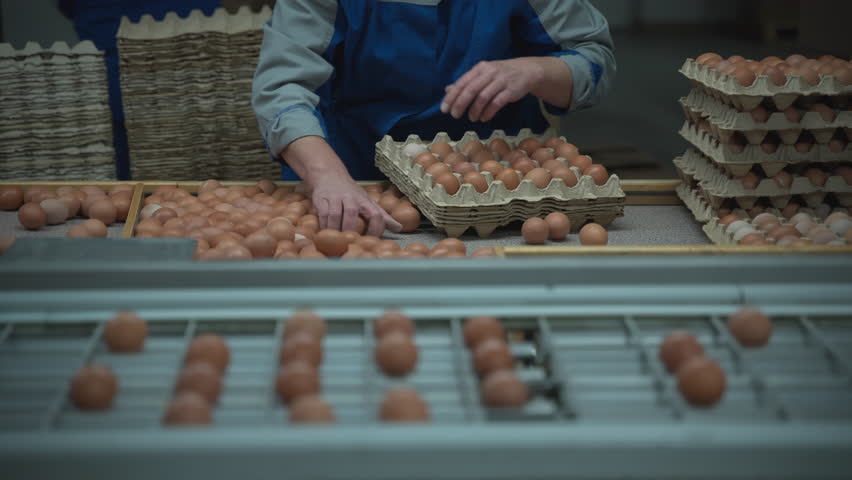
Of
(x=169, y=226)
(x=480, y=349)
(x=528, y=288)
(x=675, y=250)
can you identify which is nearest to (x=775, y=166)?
(x=675, y=250)

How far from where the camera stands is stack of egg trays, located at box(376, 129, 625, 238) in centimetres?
173

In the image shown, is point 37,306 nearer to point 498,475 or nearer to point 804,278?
point 498,475

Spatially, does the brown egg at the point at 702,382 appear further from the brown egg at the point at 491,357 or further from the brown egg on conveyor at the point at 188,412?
the brown egg on conveyor at the point at 188,412

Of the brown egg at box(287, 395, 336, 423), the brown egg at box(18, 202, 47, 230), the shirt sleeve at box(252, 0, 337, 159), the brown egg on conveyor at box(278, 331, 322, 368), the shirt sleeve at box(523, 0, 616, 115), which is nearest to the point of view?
the brown egg at box(287, 395, 336, 423)

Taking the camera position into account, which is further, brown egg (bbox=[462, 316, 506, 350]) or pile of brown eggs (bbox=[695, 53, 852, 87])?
pile of brown eggs (bbox=[695, 53, 852, 87])

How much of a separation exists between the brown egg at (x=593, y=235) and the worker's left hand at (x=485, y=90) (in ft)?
1.30

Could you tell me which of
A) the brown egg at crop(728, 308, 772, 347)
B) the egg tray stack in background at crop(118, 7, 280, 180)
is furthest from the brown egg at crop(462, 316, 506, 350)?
the egg tray stack in background at crop(118, 7, 280, 180)

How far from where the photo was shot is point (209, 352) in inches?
36.3

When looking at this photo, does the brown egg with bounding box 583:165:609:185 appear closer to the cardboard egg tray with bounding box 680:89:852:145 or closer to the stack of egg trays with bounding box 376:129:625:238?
the stack of egg trays with bounding box 376:129:625:238

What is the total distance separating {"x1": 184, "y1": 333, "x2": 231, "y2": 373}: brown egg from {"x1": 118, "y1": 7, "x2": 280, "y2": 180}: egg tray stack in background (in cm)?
252

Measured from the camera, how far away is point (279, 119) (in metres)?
2.02

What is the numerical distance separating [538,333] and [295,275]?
0.31 m

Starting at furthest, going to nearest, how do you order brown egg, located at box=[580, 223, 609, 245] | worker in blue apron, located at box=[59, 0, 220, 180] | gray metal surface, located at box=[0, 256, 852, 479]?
worker in blue apron, located at box=[59, 0, 220, 180] < brown egg, located at box=[580, 223, 609, 245] < gray metal surface, located at box=[0, 256, 852, 479]

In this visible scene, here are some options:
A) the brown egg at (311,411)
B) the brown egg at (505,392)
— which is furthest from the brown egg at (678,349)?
the brown egg at (311,411)
